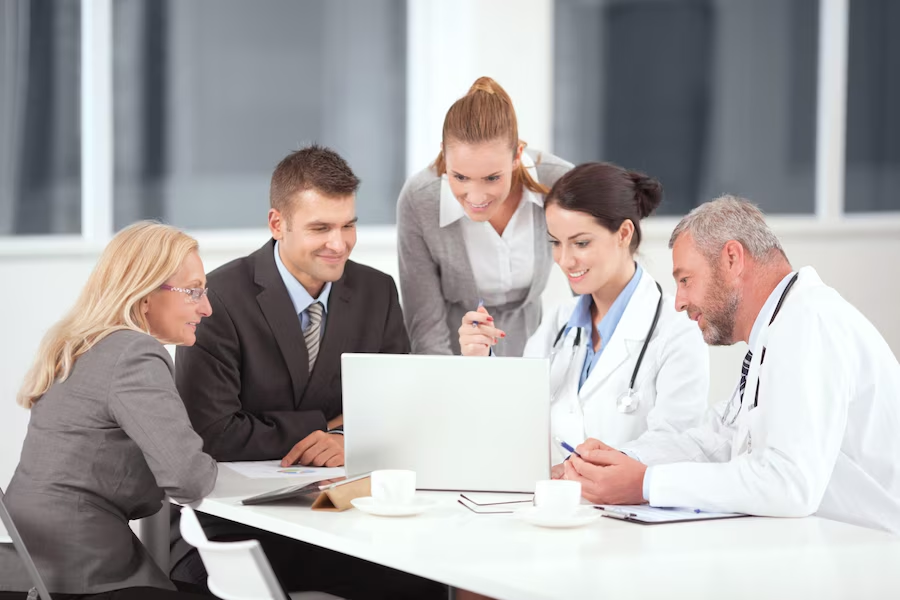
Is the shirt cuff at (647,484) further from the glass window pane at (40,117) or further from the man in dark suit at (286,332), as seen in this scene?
the glass window pane at (40,117)

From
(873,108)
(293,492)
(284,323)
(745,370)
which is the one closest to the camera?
(293,492)

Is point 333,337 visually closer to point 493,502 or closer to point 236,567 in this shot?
point 493,502

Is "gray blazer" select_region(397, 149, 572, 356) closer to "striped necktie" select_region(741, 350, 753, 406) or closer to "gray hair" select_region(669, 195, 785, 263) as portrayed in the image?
"gray hair" select_region(669, 195, 785, 263)

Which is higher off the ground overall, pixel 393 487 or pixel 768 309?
pixel 768 309

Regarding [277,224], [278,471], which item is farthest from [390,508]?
[277,224]

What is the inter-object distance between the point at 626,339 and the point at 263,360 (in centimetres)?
94

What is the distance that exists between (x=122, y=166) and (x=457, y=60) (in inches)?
62.6

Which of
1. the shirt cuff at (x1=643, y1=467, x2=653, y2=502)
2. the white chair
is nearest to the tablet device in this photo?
the white chair

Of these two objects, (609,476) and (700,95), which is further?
(700,95)

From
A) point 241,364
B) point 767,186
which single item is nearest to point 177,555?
point 241,364

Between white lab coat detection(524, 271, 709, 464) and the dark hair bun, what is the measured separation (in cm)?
Result: 19

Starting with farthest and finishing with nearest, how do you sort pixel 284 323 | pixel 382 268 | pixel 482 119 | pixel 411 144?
pixel 411 144 < pixel 382 268 < pixel 482 119 < pixel 284 323

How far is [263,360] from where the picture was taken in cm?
296

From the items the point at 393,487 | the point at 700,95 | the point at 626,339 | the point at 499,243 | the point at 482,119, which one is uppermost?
the point at 700,95
